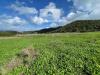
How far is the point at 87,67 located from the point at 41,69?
16.9 feet

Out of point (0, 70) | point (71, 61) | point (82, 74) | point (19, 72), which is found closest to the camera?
point (82, 74)

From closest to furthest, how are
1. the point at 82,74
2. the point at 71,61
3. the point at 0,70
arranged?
1. the point at 82,74
2. the point at 0,70
3. the point at 71,61

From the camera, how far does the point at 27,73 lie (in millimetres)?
21656

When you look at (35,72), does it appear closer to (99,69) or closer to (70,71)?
(70,71)

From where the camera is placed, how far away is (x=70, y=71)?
68.4ft

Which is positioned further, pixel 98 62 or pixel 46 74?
pixel 98 62

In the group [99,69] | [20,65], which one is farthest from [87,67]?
[20,65]

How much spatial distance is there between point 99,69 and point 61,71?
12.9 feet

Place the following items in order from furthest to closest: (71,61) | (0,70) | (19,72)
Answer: (71,61)
(19,72)
(0,70)

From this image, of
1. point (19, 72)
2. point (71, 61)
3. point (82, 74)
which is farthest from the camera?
point (71, 61)

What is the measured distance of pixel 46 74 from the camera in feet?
67.1

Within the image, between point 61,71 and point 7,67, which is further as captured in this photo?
point 7,67

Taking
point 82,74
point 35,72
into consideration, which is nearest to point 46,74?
point 35,72

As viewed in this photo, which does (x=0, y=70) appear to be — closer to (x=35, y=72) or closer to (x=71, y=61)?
(x=35, y=72)
